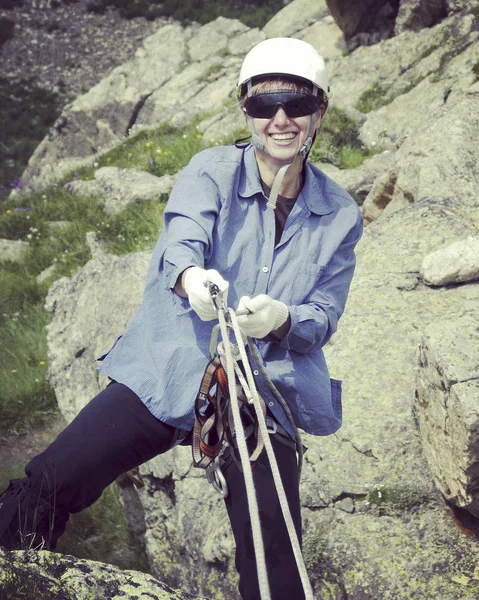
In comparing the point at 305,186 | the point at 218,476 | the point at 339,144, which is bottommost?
the point at 218,476

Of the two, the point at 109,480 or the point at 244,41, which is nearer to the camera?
the point at 109,480

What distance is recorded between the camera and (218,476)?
118 inches

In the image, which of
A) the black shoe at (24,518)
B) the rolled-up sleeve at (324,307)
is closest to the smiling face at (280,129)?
the rolled-up sleeve at (324,307)

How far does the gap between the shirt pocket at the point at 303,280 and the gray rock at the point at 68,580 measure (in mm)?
1529

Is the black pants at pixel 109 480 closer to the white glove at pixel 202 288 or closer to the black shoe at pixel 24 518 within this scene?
the black shoe at pixel 24 518

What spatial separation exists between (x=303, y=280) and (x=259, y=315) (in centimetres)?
58

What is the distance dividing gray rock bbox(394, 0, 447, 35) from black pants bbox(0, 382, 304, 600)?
509 inches

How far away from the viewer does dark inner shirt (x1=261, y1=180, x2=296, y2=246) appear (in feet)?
10.9

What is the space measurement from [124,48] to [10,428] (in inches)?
996

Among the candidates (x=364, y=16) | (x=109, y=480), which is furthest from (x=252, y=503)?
(x=364, y=16)

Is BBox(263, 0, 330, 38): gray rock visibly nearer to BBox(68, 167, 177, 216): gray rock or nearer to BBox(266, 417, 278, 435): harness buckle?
BBox(68, 167, 177, 216): gray rock

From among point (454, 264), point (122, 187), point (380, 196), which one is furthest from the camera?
point (122, 187)

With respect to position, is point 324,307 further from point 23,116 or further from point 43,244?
point 23,116

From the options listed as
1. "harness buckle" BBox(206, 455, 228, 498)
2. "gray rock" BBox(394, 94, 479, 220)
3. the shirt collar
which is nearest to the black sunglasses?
the shirt collar
